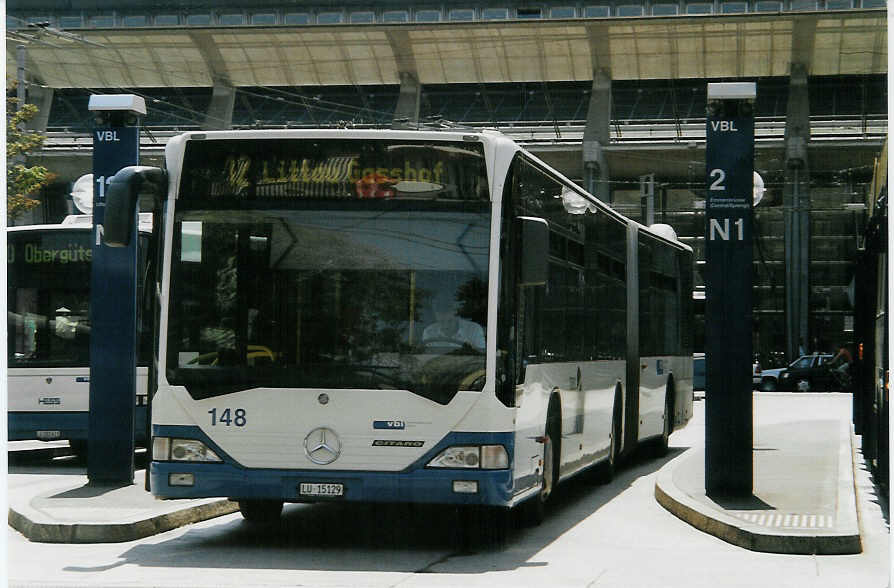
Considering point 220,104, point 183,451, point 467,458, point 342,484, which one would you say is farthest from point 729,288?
point 220,104

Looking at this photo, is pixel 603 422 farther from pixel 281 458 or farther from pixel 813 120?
pixel 813 120

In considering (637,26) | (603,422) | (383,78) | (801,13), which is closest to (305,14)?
(383,78)

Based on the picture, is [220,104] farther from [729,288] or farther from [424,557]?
[424,557]

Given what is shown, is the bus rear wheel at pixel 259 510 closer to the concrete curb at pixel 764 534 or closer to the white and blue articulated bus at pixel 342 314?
the white and blue articulated bus at pixel 342 314

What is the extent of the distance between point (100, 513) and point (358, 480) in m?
2.56

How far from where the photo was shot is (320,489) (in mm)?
10273

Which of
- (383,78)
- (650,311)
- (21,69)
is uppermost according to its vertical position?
(383,78)

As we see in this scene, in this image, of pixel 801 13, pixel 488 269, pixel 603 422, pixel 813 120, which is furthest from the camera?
pixel 813 120

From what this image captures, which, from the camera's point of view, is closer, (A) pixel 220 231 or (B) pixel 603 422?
(A) pixel 220 231

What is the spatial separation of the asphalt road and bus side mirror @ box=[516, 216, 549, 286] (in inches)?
75.3

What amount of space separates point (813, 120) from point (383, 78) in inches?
561

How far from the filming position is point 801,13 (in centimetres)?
4609

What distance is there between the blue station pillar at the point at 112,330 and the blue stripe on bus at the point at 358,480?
3862mm

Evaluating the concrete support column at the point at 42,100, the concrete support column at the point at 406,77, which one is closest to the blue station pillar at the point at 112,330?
the concrete support column at the point at 42,100
